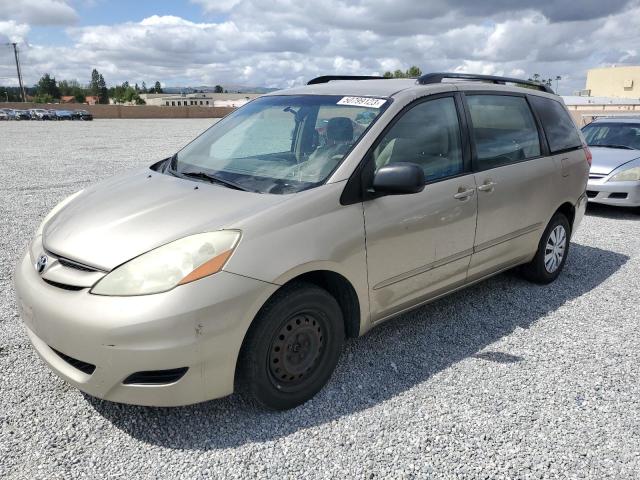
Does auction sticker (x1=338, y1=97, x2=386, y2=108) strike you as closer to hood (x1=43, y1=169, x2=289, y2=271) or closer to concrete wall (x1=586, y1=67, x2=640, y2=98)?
hood (x1=43, y1=169, x2=289, y2=271)

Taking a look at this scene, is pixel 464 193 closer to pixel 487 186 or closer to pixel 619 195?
pixel 487 186

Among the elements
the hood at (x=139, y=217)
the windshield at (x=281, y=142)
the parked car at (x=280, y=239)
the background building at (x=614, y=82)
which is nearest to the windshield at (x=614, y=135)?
the parked car at (x=280, y=239)

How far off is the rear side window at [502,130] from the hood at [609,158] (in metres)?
4.29

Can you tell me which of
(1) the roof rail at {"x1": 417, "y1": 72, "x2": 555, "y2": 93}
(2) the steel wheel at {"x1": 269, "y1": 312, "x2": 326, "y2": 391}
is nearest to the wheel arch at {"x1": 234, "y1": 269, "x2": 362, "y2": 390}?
(2) the steel wheel at {"x1": 269, "y1": 312, "x2": 326, "y2": 391}

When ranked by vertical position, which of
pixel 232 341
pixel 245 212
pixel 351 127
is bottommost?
pixel 232 341

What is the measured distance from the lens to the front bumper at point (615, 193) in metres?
7.70

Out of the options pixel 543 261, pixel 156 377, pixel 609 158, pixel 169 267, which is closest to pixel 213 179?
pixel 169 267

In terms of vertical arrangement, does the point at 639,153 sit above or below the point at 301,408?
above

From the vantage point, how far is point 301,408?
9.65 ft

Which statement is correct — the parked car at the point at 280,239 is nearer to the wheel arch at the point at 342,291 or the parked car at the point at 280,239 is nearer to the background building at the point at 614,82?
the wheel arch at the point at 342,291

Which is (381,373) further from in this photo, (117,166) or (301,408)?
(117,166)

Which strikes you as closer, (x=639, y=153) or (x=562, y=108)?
(x=562, y=108)

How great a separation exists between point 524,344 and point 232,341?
228 centimetres

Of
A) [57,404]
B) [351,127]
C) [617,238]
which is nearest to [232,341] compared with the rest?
[57,404]
